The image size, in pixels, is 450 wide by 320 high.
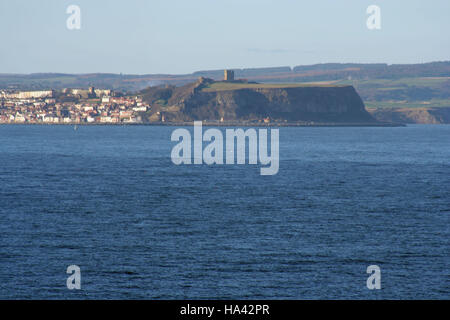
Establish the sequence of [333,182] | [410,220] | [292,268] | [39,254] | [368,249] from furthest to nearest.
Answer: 1. [333,182]
2. [410,220]
3. [368,249]
4. [39,254]
5. [292,268]

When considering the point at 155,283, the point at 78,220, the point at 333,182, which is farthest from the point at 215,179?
the point at 155,283

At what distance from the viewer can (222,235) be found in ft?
153

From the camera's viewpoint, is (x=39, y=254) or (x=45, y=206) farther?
(x=45, y=206)

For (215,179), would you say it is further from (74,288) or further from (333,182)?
(74,288)

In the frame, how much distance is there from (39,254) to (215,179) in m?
48.4

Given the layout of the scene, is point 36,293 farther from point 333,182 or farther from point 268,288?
point 333,182

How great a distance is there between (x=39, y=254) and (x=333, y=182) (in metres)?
50.8

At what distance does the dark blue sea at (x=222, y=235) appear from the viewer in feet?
112

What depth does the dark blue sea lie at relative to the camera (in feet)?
112
